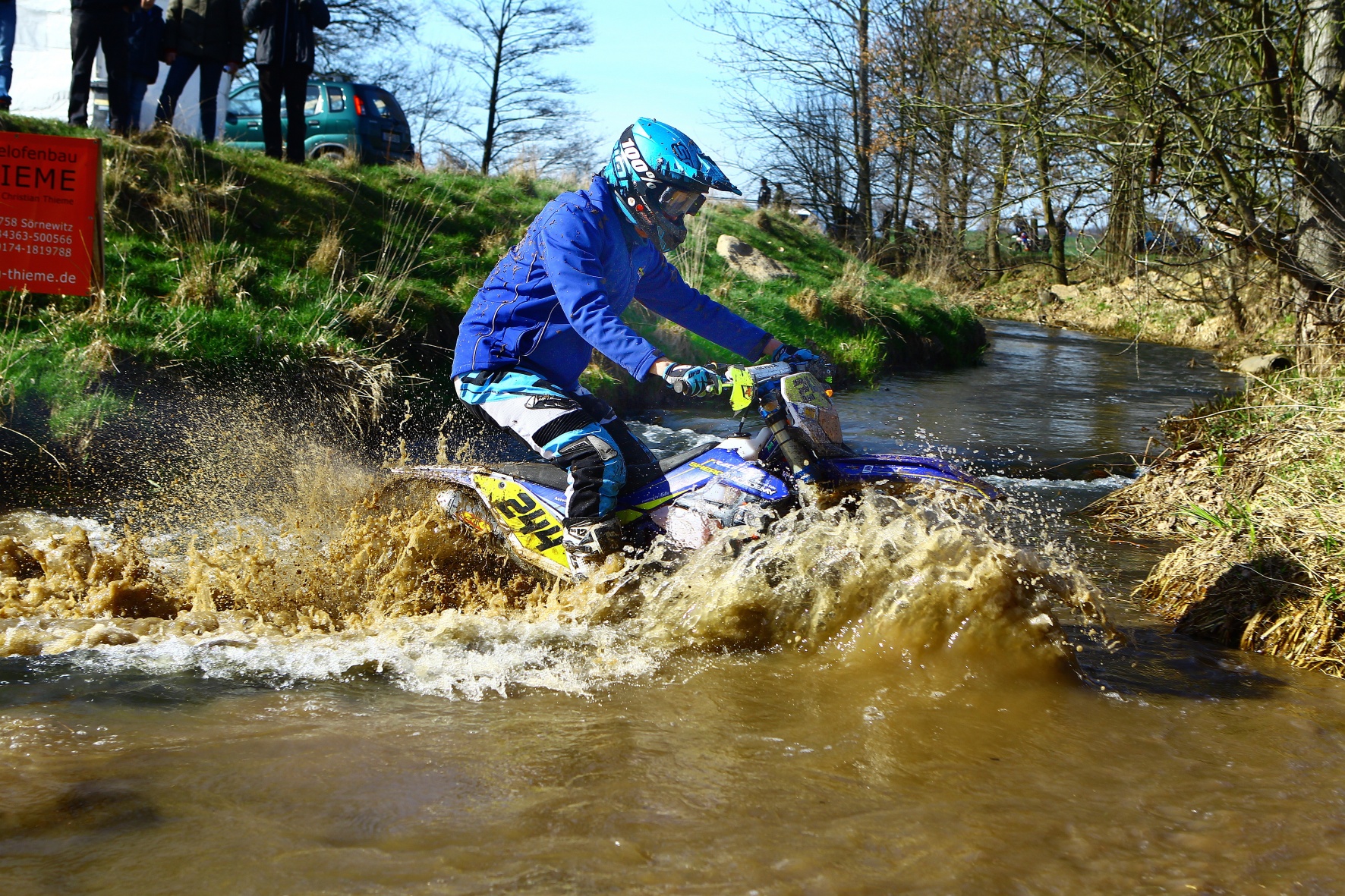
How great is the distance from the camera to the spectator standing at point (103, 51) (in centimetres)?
998

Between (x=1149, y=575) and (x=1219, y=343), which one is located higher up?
(x=1219, y=343)

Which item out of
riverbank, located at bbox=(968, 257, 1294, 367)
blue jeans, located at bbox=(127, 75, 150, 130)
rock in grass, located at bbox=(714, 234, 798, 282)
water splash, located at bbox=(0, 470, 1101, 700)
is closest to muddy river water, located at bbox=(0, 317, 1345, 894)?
water splash, located at bbox=(0, 470, 1101, 700)

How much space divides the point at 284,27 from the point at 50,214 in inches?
187

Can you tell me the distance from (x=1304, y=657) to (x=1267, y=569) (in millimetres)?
553

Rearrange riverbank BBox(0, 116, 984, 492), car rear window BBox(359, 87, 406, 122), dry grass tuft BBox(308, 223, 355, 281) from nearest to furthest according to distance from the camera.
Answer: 1. riverbank BBox(0, 116, 984, 492)
2. dry grass tuft BBox(308, 223, 355, 281)
3. car rear window BBox(359, 87, 406, 122)

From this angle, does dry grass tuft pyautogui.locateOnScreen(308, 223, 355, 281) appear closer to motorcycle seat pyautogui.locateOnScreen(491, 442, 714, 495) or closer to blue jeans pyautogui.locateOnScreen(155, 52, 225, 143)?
blue jeans pyautogui.locateOnScreen(155, 52, 225, 143)

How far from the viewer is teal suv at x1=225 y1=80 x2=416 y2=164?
54.5 ft

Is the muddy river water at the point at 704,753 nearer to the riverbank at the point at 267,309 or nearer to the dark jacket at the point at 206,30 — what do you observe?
the riverbank at the point at 267,309

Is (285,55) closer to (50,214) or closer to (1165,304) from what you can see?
(50,214)

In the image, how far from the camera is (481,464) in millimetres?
5121

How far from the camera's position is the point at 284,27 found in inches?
446

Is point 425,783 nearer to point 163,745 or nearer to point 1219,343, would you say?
point 163,745

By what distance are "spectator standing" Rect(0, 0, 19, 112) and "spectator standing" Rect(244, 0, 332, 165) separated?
2271 mm

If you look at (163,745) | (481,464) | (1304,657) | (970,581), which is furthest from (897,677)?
(163,745)
